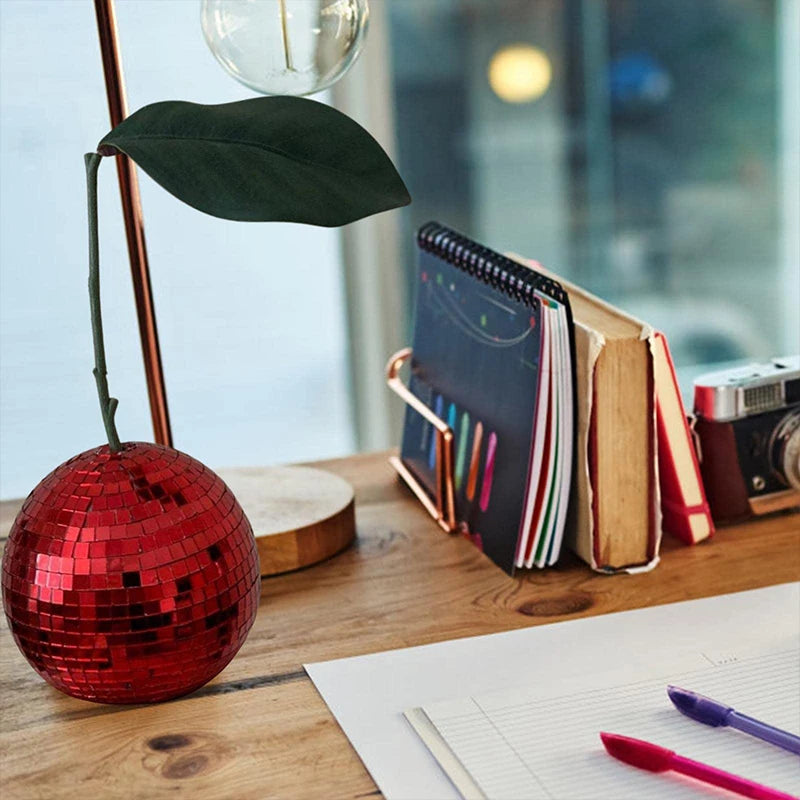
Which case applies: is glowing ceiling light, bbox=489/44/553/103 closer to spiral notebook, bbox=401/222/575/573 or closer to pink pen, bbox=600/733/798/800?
spiral notebook, bbox=401/222/575/573

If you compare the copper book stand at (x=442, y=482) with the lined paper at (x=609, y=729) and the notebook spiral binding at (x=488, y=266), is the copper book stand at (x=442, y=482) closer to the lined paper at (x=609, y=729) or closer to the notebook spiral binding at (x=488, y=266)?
the notebook spiral binding at (x=488, y=266)

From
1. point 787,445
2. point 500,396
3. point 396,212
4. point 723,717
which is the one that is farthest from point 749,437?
point 396,212

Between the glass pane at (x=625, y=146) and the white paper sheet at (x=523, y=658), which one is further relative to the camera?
the glass pane at (x=625, y=146)

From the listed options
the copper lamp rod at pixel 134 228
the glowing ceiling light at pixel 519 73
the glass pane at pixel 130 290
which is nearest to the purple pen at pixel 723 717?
the copper lamp rod at pixel 134 228

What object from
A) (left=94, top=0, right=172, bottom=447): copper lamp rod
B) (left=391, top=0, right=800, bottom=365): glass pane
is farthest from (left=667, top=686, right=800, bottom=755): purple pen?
(left=391, top=0, right=800, bottom=365): glass pane

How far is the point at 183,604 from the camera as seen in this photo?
1.98 ft

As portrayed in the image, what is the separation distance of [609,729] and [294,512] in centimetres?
32

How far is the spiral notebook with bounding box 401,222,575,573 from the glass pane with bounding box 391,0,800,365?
1.23m

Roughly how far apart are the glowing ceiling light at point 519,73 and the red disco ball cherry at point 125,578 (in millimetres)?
1660

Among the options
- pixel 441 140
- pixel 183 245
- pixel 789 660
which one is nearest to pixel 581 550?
pixel 789 660

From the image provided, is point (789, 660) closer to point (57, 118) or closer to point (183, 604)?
point (183, 604)

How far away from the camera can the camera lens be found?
0.85 meters

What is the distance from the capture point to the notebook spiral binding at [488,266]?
0.78 metres

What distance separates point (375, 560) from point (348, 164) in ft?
1.11
